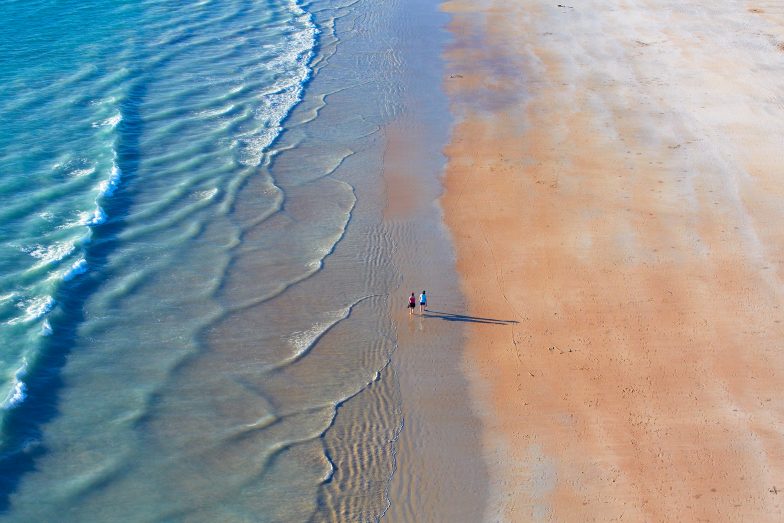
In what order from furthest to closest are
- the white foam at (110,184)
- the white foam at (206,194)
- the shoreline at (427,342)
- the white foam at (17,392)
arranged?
the white foam at (206,194) < the white foam at (110,184) < the white foam at (17,392) < the shoreline at (427,342)

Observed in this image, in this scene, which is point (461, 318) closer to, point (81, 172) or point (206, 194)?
point (206, 194)

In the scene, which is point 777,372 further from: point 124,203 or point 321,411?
point 124,203

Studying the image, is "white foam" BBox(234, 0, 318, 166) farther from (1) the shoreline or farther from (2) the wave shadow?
(1) the shoreline

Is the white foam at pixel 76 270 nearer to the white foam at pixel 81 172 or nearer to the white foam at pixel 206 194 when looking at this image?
the white foam at pixel 206 194

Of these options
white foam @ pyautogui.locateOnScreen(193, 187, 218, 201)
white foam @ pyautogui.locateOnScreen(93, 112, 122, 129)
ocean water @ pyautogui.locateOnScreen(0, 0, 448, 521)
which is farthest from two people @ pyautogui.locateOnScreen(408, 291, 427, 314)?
white foam @ pyautogui.locateOnScreen(93, 112, 122, 129)

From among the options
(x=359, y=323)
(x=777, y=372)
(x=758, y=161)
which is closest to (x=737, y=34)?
(x=758, y=161)

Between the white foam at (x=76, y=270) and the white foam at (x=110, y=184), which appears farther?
the white foam at (x=110, y=184)

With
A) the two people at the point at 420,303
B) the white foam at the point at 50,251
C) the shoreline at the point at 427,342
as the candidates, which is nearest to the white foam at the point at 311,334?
the shoreline at the point at 427,342
